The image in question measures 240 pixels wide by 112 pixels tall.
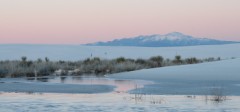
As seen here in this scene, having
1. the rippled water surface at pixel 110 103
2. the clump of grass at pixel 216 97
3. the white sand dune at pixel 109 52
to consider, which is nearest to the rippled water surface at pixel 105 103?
the rippled water surface at pixel 110 103

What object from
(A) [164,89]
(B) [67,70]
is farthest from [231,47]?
(A) [164,89]

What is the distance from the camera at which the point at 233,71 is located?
2058 centimetres

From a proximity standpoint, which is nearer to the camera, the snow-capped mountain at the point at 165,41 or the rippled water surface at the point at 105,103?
the rippled water surface at the point at 105,103

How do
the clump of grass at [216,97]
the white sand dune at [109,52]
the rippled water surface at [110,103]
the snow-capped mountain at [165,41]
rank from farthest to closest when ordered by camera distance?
the snow-capped mountain at [165,41]
the white sand dune at [109,52]
the clump of grass at [216,97]
the rippled water surface at [110,103]

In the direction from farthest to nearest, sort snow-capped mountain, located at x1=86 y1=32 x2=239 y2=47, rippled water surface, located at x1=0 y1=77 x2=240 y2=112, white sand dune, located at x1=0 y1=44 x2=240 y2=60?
snow-capped mountain, located at x1=86 y1=32 x2=239 y2=47 → white sand dune, located at x1=0 y1=44 x2=240 y2=60 → rippled water surface, located at x1=0 y1=77 x2=240 y2=112

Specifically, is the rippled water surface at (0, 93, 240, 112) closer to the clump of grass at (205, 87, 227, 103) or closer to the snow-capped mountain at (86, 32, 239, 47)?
the clump of grass at (205, 87, 227, 103)

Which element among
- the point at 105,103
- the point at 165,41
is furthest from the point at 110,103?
the point at 165,41

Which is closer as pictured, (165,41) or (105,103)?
(105,103)

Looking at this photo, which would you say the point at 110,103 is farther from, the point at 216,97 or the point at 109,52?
the point at 109,52

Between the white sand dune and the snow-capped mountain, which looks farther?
the snow-capped mountain

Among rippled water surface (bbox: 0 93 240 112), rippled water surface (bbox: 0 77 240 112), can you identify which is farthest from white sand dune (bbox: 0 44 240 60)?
rippled water surface (bbox: 0 93 240 112)

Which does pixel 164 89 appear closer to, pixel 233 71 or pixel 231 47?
pixel 233 71

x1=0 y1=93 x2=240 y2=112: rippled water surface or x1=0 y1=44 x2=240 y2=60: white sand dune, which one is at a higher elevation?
x1=0 y1=44 x2=240 y2=60: white sand dune

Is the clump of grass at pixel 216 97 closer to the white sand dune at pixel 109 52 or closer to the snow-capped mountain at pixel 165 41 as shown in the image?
the white sand dune at pixel 109 52
